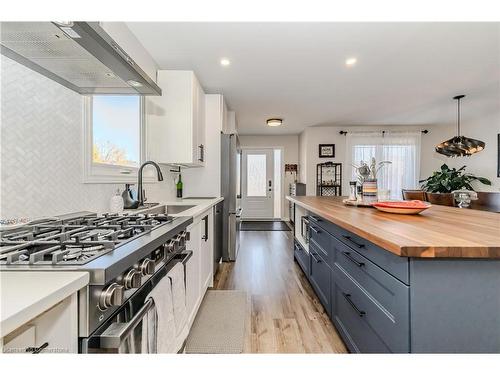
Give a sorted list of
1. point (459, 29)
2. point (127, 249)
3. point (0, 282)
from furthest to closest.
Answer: point (459, 29) < point (127, 249) < point (0, 282)

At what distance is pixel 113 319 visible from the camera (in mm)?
755

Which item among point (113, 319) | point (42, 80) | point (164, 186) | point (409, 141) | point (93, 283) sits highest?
point (409, 141)

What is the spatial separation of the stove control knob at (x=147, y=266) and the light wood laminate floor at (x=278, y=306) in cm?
109

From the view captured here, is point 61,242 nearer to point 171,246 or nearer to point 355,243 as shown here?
point 171,246

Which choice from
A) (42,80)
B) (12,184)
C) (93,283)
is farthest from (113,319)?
(42,80)

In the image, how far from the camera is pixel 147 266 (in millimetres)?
948

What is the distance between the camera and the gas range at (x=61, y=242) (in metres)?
0.71

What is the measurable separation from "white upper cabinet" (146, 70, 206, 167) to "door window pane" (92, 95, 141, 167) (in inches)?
8.3

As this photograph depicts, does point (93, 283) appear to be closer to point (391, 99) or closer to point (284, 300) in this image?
point (284, 300)

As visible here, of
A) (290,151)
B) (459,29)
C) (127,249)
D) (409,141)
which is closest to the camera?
(127,249)

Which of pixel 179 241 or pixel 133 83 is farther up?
pixel 133 83

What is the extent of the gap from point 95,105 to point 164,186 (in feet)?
4.51

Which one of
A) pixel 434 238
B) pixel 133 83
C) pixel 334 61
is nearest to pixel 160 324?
pixel 434 238

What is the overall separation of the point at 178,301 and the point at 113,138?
1.51 meters
